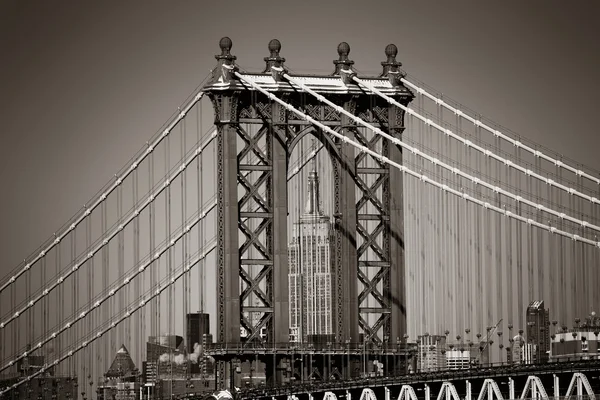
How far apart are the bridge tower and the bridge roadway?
13.6 feet

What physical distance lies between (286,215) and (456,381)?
17633 millimetres

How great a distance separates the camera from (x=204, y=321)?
627 feet

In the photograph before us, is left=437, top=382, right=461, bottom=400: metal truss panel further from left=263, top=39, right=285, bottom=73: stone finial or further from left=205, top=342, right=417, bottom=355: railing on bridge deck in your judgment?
left=263, top=39, right=285, bottom=73: stone finial

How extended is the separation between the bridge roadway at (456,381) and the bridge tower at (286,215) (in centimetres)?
415

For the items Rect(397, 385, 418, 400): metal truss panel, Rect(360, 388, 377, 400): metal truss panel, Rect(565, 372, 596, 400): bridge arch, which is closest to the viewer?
Rect(565, 372, 596, 400): bridge arch

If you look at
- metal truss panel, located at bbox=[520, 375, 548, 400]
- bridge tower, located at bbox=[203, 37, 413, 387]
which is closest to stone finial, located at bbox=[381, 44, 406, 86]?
bridge tower, located at bbox=[203, 37, 413, 387]

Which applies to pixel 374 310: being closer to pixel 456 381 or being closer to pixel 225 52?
pixel 456 381

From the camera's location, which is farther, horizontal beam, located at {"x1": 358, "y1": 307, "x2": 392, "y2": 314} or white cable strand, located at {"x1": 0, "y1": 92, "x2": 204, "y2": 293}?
white cable strand, located at {"x1": 0, "y1": 92, "x2": 204, "y2": 293}

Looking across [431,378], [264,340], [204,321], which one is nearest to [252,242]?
[264,340]

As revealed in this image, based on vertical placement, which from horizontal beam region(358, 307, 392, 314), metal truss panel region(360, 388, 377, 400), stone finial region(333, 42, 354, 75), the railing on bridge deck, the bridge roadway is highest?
stone finial region(333, 42, 354, 75)

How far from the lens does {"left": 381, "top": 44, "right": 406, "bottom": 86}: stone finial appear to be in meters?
156

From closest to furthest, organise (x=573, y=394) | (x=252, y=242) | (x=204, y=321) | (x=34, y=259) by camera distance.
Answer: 1. (x=573, y=394)
2. (x=252, y=242)
3. (x=34, y=259)
4. (x=204, y=321)

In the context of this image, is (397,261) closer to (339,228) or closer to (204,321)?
(339,228)

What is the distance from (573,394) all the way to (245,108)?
94.3ft
